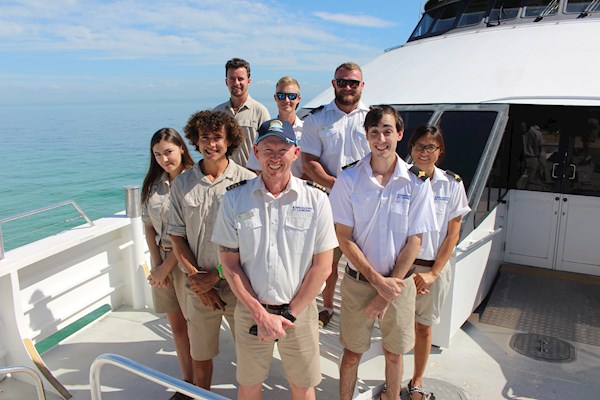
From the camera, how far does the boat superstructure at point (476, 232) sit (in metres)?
3.42

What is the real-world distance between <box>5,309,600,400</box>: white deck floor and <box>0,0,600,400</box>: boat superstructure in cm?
1

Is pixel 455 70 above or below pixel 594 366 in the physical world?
above

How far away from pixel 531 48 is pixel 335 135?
306cm

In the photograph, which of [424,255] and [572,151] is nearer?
[424,255]

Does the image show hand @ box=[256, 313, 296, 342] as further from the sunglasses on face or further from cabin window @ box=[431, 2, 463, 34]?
cabin window @ box=[431, 2, 463, 34]

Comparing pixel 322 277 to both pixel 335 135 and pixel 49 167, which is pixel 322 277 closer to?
pixel 335 135

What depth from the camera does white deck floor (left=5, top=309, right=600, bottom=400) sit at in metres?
3.27

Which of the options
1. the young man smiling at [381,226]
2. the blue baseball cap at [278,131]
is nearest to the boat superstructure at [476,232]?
the young man smiling at [381,226]

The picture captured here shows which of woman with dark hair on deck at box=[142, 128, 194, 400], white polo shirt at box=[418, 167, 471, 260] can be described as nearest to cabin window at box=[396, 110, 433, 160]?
white polo shirt at box=[418, 167, 471, 260]

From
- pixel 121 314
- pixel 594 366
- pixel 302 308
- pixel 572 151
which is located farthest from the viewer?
pixel 572 151

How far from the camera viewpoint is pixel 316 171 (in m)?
3.28

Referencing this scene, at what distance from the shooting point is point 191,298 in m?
2.76

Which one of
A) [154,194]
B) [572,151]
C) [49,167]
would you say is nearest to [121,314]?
[154,194]

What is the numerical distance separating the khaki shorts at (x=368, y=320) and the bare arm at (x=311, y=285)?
0.38m
